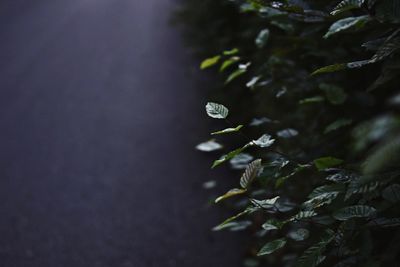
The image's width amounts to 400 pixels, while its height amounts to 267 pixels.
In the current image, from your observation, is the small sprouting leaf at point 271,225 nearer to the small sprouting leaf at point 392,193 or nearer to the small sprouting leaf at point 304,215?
the small sprouting leaf at point 304,215

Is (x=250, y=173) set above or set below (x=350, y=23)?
below

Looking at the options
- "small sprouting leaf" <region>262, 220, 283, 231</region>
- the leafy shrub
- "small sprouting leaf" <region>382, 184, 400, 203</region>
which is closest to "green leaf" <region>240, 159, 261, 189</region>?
the leafy shrub

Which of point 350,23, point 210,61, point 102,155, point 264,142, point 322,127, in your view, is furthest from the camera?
point 102,155

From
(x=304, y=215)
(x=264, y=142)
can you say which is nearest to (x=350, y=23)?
(x=264, y=142)

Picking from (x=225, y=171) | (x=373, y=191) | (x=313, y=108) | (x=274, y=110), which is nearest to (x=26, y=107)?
(x=225, y=171)

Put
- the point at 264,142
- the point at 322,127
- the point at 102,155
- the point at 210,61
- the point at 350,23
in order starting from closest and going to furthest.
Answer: the point at 350,23, the point at 264,142, the point at 210,61, the point at 322,127, the point at 102,155

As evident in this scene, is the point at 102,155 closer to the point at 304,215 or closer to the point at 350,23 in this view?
the point at 304,215

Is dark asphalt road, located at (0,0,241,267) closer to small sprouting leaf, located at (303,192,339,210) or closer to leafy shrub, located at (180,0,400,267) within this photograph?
leafy shrub, located at (180,0,400,267)
